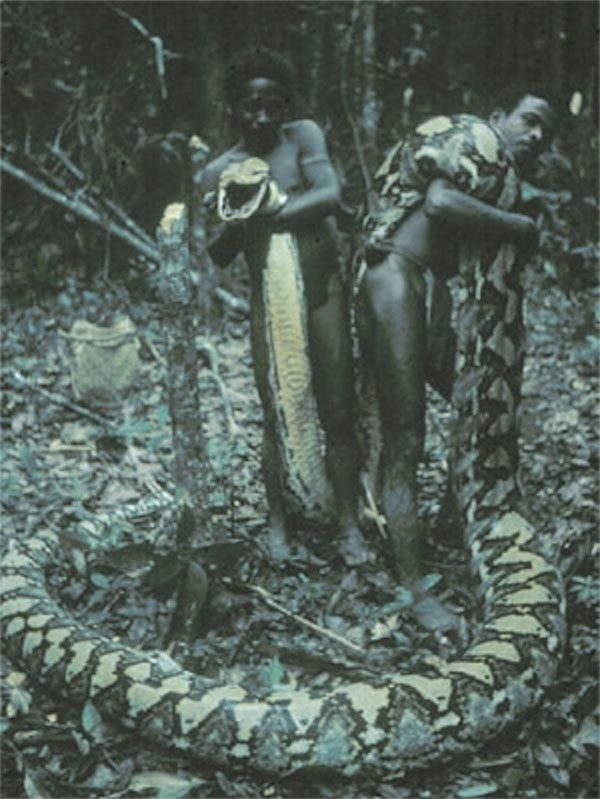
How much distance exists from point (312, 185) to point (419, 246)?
535mm

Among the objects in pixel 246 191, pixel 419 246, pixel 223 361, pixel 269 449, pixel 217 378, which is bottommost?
pixel 223 361

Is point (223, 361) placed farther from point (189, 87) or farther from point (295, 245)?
point (295, 245)

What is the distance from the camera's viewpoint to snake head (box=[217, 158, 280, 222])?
15.4ft

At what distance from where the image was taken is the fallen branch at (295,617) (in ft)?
15.1

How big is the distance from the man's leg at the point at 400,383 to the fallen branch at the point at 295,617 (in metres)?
0.42

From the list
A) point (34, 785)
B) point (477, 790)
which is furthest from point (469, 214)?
point (34, 785)

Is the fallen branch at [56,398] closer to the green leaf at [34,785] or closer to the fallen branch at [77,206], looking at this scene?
the fallen branch at [77,206]

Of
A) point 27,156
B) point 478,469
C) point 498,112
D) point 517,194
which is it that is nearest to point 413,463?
point 478,469

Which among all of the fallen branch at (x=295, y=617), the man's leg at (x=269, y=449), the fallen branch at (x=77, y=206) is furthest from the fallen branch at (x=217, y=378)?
the fallen branch at (x=295, y=617)

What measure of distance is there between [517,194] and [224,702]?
2505 millimetres

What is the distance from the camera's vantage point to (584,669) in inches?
171

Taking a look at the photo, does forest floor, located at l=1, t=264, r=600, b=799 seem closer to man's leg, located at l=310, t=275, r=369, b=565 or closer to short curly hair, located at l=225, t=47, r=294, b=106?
man's leg, located at l=310, t=275, r=369, b=565

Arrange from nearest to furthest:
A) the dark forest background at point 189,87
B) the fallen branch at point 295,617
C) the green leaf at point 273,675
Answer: the green leaf at point 273,675 → the fallen branch at point 295,617 → the dark forest background at point 189,87

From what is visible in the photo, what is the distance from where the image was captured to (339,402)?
5016 mm
